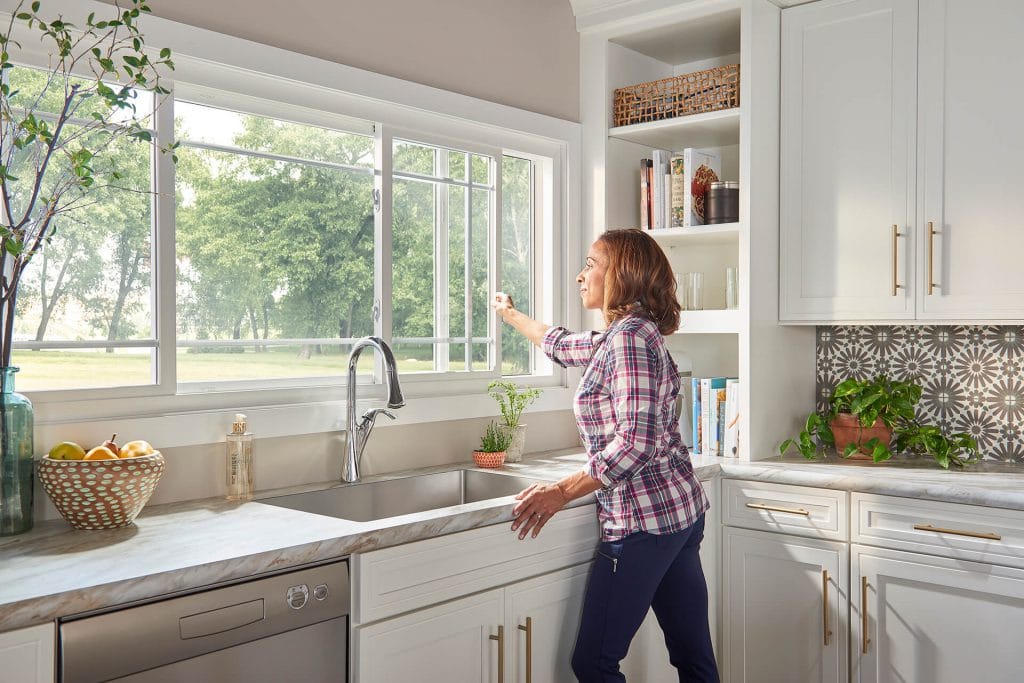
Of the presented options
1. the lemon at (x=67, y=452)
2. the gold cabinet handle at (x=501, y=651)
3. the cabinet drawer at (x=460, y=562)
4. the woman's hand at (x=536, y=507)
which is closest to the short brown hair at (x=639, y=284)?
the woman's hand at (x=536, y=507)

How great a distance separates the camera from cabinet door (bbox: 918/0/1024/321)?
2602 millimetres

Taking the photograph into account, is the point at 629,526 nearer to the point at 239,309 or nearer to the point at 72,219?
the point at 239,309

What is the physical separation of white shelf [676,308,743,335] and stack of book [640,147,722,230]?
0.31 metres

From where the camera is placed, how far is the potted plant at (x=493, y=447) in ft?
9.16

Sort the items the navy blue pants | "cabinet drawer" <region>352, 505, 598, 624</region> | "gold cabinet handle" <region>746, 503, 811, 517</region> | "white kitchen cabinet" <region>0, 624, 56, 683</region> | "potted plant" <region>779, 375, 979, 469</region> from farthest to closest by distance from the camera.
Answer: "potted plant" <region>779, 375, 979, 469</region> < "gold cabinet handle" <region>746, 503, 811, 517</region> < the navy blue pants < "cabinet drawer" <region>352, 505, 598, 624</region> < "white kitchen cabinet" <region>0, 624, 56, 683</region>

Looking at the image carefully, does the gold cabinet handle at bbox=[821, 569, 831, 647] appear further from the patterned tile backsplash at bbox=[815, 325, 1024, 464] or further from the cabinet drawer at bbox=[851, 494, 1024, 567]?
the patterned tile backsplash at bbox=[815, 325, 1024, 464]

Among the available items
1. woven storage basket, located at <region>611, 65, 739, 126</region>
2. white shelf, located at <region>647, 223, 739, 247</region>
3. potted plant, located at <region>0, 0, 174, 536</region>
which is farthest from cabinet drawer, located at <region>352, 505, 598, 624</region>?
woven storage basket, located at <region>611, 65, 739, 126</region>

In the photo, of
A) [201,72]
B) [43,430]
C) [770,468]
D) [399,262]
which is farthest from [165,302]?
[770,468]

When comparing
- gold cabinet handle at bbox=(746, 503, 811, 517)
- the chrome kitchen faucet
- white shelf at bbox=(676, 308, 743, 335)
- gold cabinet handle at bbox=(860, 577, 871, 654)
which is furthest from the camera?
white shelf at bbox=(676, 308, 743, 335)

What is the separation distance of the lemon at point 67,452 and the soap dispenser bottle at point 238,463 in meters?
0.39

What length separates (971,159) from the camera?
8.75 feet

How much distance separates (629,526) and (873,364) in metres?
1.45

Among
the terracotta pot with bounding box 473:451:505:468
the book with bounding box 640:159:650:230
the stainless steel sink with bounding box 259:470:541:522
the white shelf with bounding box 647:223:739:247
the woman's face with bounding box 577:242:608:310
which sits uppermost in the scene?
the book with bounding box 640:159:650:230

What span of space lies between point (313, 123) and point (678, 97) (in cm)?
128
